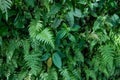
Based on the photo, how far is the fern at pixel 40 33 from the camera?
279 cm

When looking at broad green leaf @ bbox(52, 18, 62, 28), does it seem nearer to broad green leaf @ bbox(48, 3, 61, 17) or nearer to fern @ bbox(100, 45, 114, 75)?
broad green leaf @ bbox(48, 3, 61, 17)

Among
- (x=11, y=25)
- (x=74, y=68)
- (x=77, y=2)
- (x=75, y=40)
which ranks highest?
(x=77, y=2)

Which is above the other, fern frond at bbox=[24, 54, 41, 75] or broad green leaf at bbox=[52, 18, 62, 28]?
broad green leaf at bbox=[52, 18, 62, 28]

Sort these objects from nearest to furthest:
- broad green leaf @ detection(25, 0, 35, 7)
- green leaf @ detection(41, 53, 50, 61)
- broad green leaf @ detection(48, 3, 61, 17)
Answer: broad green leaf @ detection(25, 0, 35, 7) → broad green leaf @ detection(48, 3, 61, 17) → green leaf @ detection(41, 53, 50, 61)

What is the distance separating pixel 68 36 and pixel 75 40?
11 cm

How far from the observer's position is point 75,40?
308 centimetres

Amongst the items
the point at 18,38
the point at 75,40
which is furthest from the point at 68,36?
the point at 18,38

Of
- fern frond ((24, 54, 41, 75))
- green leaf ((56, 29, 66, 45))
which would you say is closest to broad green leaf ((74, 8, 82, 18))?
green leaf ((56, 29, 66, 45))

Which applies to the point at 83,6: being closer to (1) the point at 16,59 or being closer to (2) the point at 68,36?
(2) the point at 68,36

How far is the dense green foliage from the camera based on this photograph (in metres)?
2.93

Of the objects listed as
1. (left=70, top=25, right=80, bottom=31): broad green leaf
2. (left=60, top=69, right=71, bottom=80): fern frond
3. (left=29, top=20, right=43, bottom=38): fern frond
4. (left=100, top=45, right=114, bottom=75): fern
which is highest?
(left=29, top=20, right=43, bottom=38): fern frond

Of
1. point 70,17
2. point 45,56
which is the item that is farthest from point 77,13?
point 45,56

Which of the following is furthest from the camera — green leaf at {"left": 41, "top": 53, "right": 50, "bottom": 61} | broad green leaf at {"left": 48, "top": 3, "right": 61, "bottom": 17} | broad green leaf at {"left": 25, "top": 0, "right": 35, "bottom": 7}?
green leaf at {"left": 41, "top": 53, "right": 50, "bottom": 61}

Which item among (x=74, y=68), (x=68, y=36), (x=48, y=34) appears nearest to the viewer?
(x=48, y=34)
